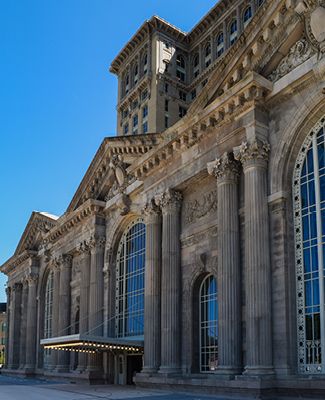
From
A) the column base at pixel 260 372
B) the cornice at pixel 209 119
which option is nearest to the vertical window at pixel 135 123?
the cornice at pixel 209 119

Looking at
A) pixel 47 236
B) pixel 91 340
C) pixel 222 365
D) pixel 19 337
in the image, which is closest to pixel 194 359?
pixel 222 365

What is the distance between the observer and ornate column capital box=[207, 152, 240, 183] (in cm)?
2494

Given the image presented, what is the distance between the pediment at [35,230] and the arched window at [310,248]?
30.8 meters

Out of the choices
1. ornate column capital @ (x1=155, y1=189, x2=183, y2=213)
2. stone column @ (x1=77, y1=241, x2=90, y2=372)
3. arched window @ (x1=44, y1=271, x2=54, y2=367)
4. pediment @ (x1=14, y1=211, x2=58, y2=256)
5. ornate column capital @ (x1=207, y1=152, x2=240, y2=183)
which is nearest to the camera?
ornate column capital @ (x1=207, y1=152, x2=240, y2=183)

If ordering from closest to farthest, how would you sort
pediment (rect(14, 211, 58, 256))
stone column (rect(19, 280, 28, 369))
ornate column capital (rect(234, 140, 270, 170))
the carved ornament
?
the carved ornament
ornate column capital (rect(234, 140, 270, 170))
pediment (rect(14, 211, 58, 256))
stone column (rect(19, 280, 28, 369))

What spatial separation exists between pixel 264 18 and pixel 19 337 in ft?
149

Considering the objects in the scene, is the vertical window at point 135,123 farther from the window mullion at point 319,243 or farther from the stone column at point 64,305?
the window mullion at point 319,243

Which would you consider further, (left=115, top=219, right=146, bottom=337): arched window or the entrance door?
the entrance door

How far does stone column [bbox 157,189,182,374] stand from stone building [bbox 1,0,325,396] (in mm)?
70

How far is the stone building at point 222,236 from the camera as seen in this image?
21281 millimetres

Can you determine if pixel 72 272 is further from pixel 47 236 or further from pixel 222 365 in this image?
pixel 222 365

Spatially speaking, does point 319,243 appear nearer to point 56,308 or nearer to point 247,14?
point 56,308

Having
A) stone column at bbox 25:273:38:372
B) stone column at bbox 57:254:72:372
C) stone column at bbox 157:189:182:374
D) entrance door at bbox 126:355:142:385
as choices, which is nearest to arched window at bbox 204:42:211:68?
stone column at bbox 25:273:38:372

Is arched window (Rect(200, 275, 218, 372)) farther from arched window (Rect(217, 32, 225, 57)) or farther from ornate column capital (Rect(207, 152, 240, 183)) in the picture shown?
arched window (Rect(217, 32, 225, 57))
